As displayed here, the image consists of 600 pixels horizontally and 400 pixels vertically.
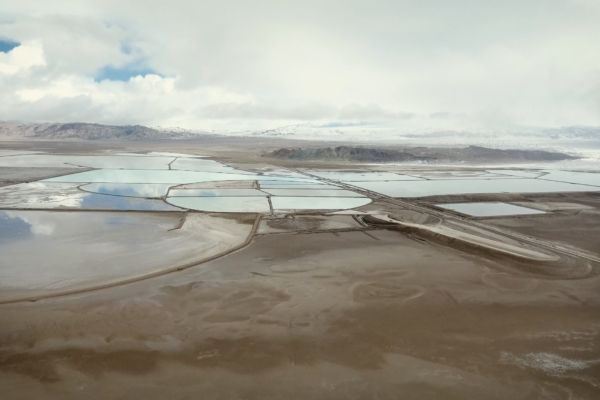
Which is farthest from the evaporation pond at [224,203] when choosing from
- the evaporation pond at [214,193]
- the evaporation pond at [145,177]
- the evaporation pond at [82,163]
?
the evaporation pond at [82,163]

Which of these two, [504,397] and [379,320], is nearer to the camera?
[504,397]

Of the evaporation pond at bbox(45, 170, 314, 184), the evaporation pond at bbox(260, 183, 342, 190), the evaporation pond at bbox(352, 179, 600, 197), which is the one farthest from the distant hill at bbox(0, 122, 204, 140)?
the evaporation pond at bbox(352, 179, 600, 197)

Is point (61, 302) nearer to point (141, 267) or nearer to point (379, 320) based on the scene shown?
point (141, 267)

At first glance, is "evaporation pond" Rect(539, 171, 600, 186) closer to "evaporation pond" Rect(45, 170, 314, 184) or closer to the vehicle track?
the vehicle track

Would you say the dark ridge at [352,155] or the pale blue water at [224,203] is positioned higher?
the dark ridge at [352,155]

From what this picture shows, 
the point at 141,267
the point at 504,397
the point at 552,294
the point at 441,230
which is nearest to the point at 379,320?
the point at 504,397

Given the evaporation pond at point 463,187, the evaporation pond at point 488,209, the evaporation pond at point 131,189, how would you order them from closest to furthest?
the evaporation pond at point 488,209
the evaporation pond at point 131,189
the evaporation pond at point 463,187

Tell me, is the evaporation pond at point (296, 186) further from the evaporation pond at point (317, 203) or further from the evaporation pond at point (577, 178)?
the evaporation pond at point (577, 178)
